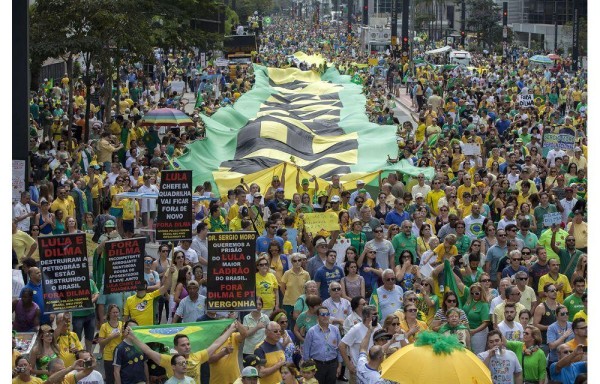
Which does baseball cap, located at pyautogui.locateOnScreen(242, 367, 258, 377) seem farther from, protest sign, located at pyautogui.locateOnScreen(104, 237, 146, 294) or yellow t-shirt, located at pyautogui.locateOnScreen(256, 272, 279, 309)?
yellow t-shirt, located at pyautogui.locateOnScreen(256, 272, 279, 309)

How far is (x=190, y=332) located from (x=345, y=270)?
3.22 m

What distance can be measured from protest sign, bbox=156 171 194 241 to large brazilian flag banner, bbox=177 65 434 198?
672cm

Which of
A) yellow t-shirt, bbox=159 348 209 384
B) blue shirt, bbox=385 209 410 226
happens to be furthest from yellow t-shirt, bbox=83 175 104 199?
yellow t-shirt, bbox=159 348 209 384

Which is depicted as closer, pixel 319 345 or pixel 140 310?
pixel 319 345

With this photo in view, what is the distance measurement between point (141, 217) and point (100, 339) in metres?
9.43

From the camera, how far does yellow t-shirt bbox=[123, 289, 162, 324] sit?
14836mm

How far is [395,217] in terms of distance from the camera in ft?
64.4

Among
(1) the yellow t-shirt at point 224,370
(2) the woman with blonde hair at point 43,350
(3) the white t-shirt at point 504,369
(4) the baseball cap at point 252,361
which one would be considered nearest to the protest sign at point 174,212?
(2) the woman with blonde hair at point 43,350

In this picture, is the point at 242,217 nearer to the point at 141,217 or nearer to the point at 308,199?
the point at 308,199

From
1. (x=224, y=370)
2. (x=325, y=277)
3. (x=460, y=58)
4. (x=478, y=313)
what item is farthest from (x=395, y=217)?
(x=460, y=58)

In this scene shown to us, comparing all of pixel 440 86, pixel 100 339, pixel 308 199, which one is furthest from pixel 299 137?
pixel 440 86

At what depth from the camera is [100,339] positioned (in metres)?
13.8

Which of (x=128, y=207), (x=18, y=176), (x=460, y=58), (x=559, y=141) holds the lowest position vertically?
(x=128, y=207)

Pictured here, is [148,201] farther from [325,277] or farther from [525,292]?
[525,292]
